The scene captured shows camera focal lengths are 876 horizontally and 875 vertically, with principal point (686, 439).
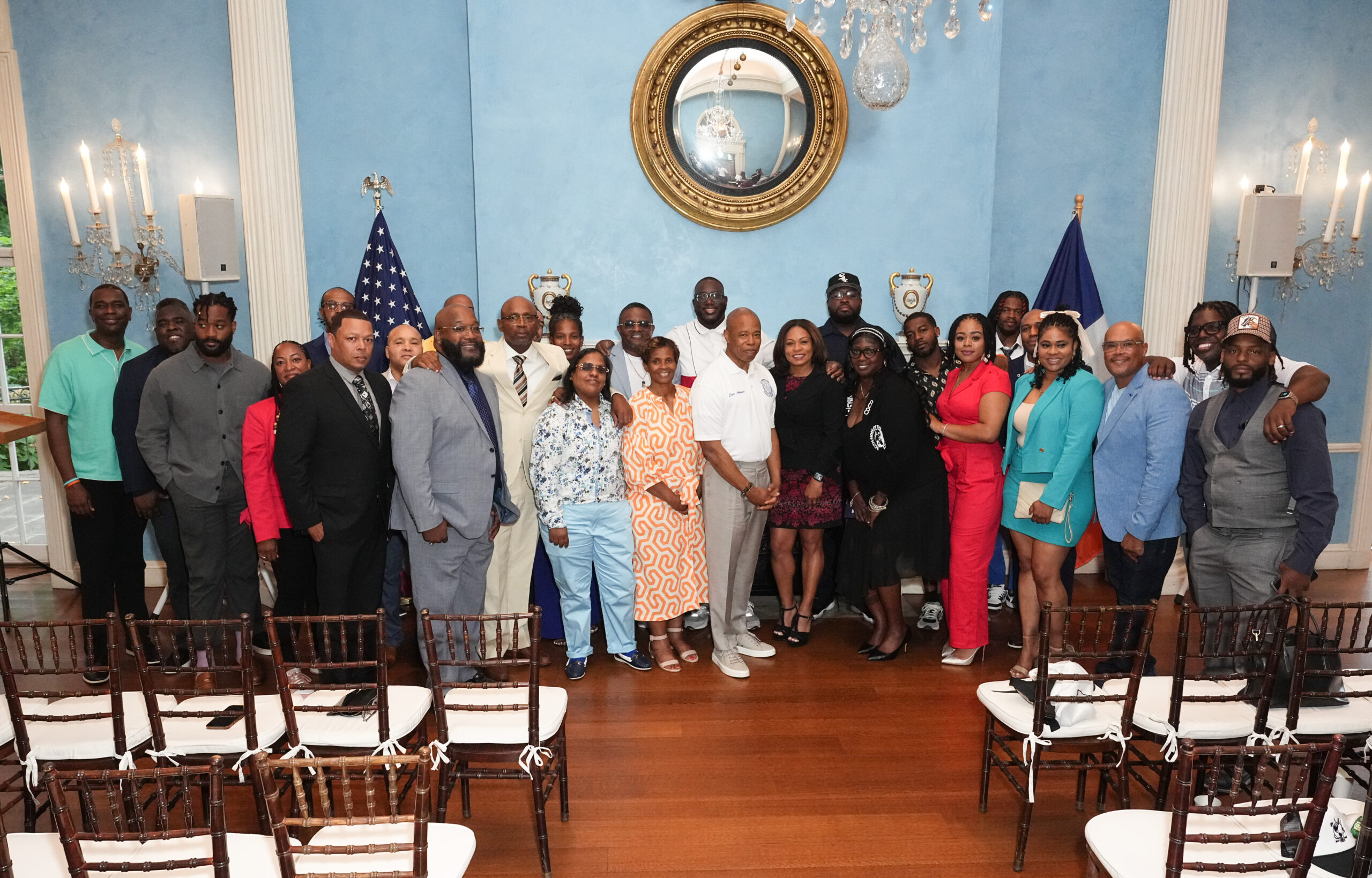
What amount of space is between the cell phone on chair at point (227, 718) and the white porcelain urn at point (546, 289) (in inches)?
132

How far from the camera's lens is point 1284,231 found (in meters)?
5.83

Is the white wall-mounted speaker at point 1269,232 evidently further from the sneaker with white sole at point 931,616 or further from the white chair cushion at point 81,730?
the white chair cushion at point 81,730

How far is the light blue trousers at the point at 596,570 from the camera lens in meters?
4.49

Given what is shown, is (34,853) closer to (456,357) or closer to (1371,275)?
(456,357)

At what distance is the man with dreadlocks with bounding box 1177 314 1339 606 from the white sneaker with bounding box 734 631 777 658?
216 cm

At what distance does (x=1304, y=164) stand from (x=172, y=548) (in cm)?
751

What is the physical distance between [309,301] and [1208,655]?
5728 mm

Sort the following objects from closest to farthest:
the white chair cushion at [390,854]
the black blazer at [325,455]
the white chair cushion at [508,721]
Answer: the white chair cushion at [390,854] → the white chair cushion at [508,721] → the black blazer at [325,455]

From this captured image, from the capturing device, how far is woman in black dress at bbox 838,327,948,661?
4.54 m

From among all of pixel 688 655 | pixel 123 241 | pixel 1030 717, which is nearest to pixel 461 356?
pixel 688 655

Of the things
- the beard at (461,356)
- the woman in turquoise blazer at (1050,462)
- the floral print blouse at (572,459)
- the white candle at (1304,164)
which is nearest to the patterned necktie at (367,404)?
the beard at (461,356)

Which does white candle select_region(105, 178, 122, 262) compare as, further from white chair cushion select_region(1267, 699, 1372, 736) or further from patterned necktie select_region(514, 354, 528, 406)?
white chair cushion select_region(1267, 699, 1372, 736)

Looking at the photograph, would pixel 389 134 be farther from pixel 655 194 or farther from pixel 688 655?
pixel 688 655

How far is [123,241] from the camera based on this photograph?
19.5 feet
